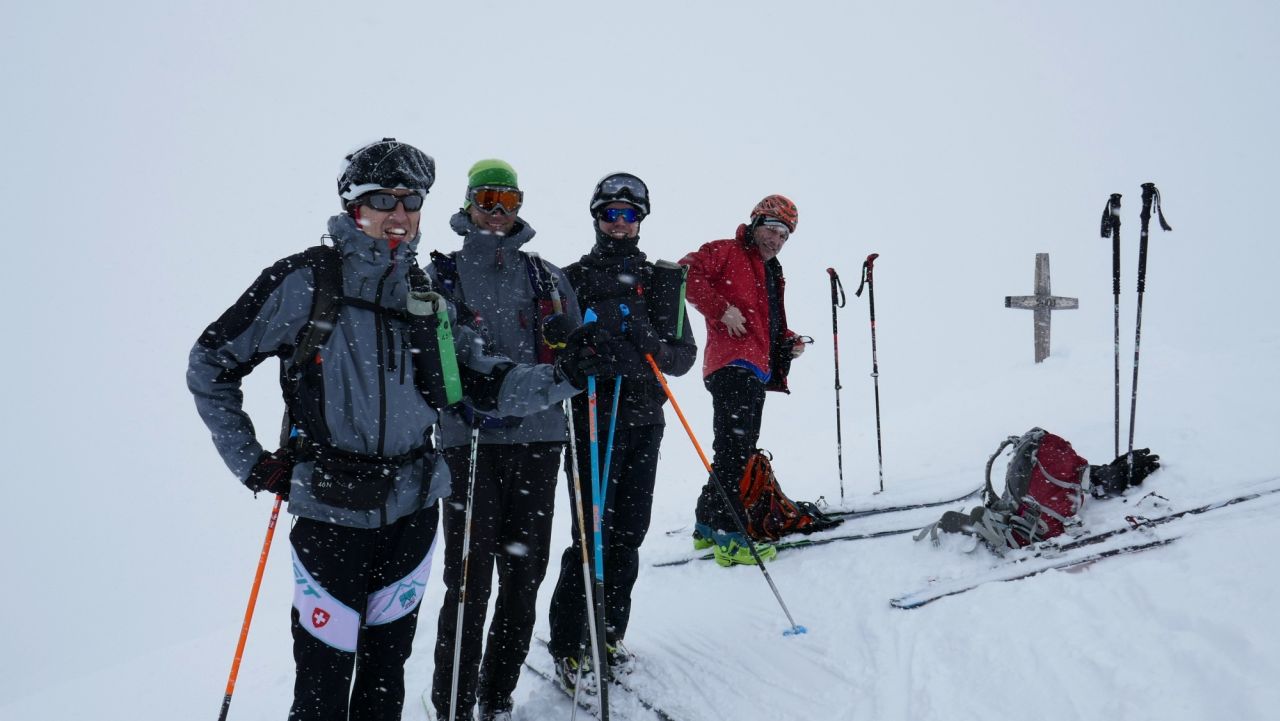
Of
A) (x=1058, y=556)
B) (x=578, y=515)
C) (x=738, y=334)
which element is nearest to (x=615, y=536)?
(x=578, y=515)

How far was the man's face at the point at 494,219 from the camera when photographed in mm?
3730

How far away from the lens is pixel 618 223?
4.09 m

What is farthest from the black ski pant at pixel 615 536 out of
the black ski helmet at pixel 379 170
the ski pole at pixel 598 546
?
the black ski helmet at pixel 379 170

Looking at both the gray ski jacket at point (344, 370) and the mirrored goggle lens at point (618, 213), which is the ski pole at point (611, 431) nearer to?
the mirrored goggle lens at point (618, 213)

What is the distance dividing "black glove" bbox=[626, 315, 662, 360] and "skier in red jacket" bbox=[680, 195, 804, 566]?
200 cm

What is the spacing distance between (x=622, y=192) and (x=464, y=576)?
7.29 ft

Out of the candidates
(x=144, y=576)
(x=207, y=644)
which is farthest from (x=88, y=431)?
(x=207, y=644)

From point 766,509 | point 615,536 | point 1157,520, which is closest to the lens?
point 615,536

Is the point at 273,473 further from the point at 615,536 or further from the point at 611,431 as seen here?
the point at 615,536

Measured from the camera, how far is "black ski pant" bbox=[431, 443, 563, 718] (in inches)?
136

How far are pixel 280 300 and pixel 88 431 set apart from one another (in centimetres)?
17653

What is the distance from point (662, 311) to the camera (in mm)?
3963

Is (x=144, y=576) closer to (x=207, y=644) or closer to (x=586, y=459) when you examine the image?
(x=207, y=644)

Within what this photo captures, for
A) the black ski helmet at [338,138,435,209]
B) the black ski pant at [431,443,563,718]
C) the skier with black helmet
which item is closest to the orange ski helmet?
the skier with black helmet
